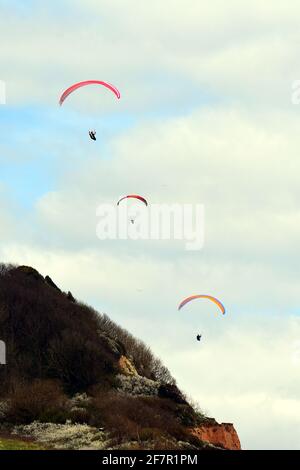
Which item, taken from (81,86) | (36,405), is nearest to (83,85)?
(81,86)

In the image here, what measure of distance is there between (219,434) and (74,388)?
45.6ft

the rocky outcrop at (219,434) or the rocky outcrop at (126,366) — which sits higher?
the rocky outcrop at (126,366)

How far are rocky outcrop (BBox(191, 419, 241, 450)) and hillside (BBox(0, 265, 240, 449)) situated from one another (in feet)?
0.33

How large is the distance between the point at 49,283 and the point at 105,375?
2191 cm

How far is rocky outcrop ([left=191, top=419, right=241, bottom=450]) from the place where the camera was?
9678 cm

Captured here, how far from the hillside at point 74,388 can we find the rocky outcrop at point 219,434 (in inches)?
4.0

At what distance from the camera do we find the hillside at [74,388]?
79688mm

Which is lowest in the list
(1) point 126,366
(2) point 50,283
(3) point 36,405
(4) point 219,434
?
(4) point 219,434

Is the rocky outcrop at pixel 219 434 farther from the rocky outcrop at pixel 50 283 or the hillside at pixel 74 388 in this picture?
the rocky outcrop at pixel 50 283

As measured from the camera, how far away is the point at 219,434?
325 feet

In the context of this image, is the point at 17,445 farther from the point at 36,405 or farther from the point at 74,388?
the point at 74,388

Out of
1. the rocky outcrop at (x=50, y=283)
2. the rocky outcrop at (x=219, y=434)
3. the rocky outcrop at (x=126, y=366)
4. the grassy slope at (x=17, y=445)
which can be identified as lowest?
the grassy slope at (x=17, y=445)

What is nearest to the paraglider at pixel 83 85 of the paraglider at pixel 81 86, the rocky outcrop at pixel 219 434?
the paraglider at pixel 81 86
